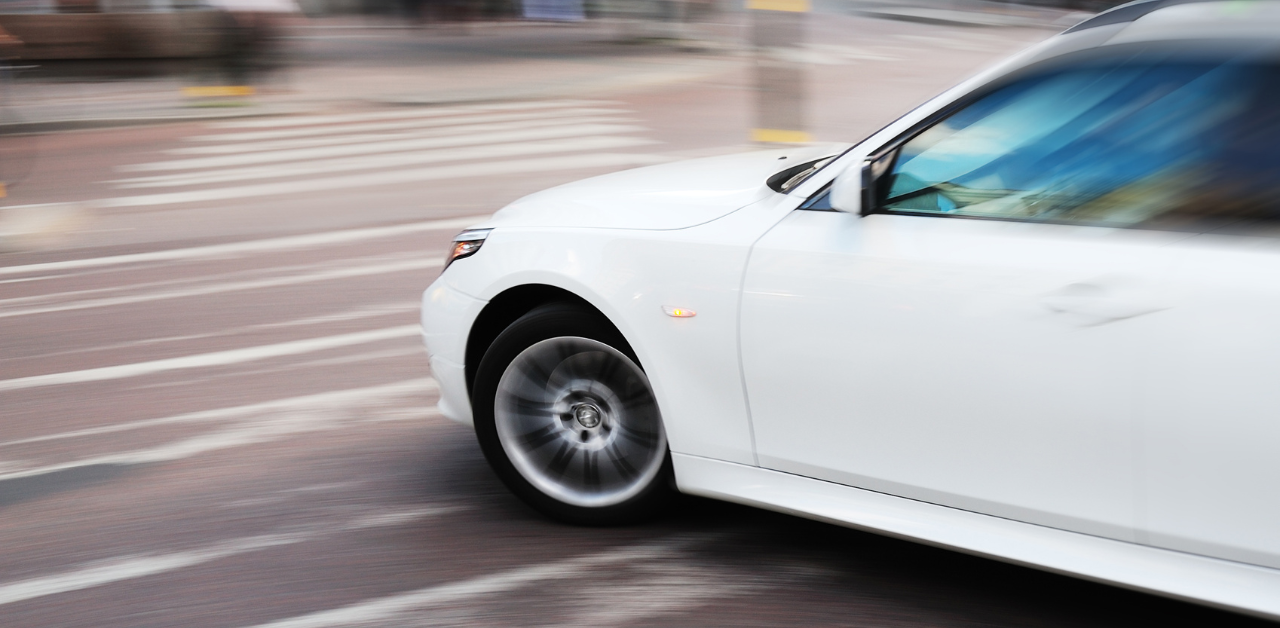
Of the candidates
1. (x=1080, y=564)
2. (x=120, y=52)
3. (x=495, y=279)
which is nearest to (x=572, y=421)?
(x=495, y=279)

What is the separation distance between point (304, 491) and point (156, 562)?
24.1 inches

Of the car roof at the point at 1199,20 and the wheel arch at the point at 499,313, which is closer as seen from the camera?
the car roof at the point at 1199,20

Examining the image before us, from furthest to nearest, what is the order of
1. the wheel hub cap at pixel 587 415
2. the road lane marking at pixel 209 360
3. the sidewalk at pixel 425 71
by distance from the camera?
the sidewalk at pixel 425 71 < the road lane marking at pixel 209 360 < the wheel hub cap at pixel 587 415

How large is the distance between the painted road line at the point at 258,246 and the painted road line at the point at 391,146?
3.17 meters

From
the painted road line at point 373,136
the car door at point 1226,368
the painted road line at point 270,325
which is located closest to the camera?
the car door at point 1226,368

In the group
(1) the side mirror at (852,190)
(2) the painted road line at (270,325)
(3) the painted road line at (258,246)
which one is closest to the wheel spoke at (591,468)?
(1) the side mirror at (852,190)

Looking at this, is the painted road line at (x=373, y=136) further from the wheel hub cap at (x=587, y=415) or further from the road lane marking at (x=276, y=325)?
the wheel hub cap at (x=587, y=415)

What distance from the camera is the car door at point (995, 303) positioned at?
275 cm

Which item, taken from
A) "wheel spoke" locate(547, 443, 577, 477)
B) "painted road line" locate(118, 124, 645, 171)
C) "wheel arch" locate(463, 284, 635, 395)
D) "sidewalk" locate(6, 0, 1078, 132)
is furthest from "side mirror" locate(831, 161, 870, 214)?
"sidewalk" locate(6, 0, 1078, 132)

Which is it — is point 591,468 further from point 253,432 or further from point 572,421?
point 253,432

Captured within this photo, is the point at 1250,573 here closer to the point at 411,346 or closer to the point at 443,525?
the point at 443,525

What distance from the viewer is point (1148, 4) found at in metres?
3.13

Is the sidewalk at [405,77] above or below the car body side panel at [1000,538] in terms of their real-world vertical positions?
below

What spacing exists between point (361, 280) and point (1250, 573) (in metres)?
5.52
